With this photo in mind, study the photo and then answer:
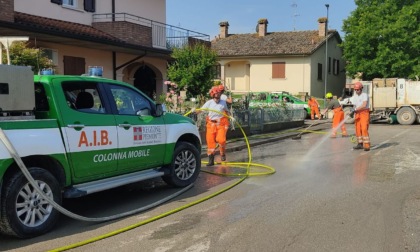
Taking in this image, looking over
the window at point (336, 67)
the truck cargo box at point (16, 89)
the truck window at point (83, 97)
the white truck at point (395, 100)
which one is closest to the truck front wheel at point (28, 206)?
the truck cargo box at point (16, 89)

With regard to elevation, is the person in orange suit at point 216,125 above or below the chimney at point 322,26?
below

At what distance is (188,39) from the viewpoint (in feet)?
62.8

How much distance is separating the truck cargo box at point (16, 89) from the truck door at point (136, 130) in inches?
55.7

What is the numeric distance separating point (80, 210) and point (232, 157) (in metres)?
6.04

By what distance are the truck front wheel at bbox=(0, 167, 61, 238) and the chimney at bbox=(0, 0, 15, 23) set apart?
306 inches

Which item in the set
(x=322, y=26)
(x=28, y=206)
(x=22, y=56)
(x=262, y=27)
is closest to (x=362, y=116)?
(x=22, y=56)

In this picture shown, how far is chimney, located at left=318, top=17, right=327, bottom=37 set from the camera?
129ft

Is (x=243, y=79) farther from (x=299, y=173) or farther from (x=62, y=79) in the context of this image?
(x=62, y=79)

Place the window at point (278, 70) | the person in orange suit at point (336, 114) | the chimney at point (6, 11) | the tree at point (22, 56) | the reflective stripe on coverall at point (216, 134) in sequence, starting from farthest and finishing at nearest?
the window at point (278, 70)
the person in orange suit at point (336, 114)
the chimney at point (6, 11)
the reflective stripe on coverall at point (216, 134)
the tree at point (22, 56)

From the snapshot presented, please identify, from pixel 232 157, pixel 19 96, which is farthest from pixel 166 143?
pixel 232 157

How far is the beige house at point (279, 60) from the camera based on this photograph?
37.7m

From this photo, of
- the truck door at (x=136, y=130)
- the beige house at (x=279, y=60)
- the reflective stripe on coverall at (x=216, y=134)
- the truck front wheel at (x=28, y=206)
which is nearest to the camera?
the truck front wheel at (x=28, y=206)

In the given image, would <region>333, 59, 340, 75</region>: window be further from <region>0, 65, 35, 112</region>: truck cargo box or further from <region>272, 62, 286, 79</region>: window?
<region>0, 65, 35, 112</region>: truck cargo box

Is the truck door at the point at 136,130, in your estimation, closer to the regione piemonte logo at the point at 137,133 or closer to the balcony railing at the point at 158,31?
the regione piemonte logo at the point at 137,133
